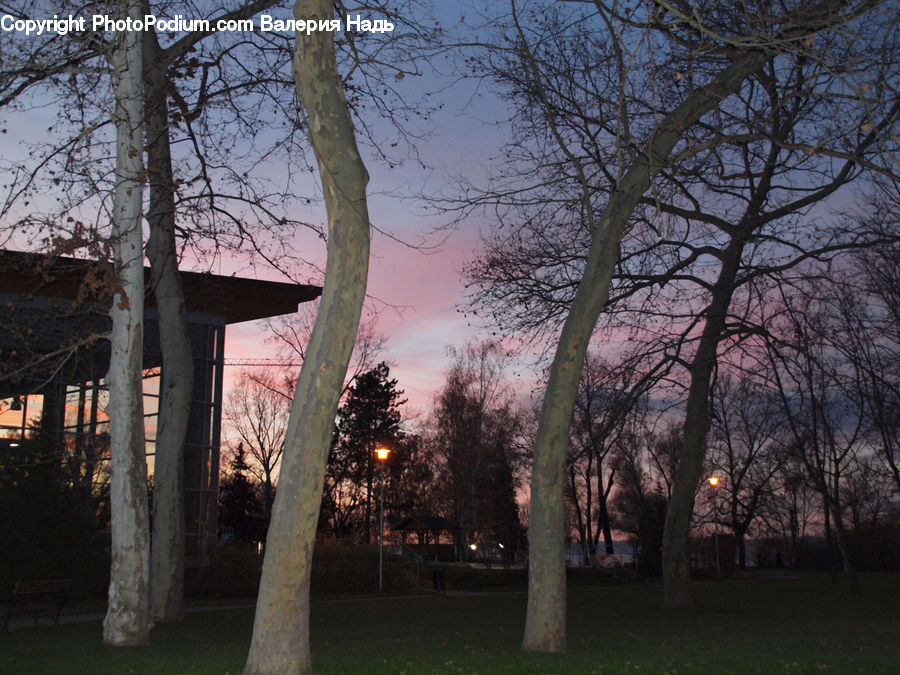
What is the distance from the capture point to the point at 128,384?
418 inches

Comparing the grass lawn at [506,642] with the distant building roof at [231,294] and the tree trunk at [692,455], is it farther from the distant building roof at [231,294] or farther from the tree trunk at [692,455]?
the distant building roof at [231,294]

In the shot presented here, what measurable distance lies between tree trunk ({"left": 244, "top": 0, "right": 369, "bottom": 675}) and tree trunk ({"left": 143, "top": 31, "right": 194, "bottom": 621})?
6.90 meters

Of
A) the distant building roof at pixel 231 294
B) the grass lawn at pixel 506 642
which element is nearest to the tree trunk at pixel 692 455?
the grass lawn at pixel 506 642

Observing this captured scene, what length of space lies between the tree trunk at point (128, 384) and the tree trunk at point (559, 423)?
190 inches

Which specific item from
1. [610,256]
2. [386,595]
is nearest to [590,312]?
[610,256]

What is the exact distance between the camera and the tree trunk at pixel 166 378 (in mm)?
14523

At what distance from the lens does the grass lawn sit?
8.59 meters

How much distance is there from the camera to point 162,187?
14.5 m

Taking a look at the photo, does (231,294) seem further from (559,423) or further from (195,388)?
(559,423)

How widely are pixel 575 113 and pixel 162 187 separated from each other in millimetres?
7350

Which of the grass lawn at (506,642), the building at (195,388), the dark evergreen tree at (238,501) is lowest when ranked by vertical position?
the grass lawn at (506,642)

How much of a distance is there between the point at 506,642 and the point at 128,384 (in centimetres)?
625

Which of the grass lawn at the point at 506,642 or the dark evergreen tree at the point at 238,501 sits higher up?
the dark evergreen tree at the point at 238,501

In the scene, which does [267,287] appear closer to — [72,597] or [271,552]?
[72,597]
